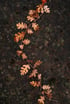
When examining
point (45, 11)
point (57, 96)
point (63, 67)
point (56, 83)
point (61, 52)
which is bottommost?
point (57, 96)

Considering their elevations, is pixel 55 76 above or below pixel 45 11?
below

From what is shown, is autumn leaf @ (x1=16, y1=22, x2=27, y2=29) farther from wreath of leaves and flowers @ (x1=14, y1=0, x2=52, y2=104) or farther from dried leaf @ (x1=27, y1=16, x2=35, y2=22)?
dried leaf @ (x1=27, y1=16, x2=35, y2=22)

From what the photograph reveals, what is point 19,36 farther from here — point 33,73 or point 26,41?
point 33,73

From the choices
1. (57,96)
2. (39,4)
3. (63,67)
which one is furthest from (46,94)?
(39,4)

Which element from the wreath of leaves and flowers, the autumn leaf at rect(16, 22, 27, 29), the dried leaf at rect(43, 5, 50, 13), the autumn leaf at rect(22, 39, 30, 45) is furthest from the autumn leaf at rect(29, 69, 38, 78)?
the dried leaf at rect(43, 5, 50, 13)

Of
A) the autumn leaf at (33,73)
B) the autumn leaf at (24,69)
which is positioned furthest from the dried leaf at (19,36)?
the autumn leaf at (33,73)

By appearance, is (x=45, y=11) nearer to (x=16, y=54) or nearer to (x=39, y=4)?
(x=39, y=4)

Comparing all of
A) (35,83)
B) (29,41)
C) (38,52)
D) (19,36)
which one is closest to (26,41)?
(29,41)
